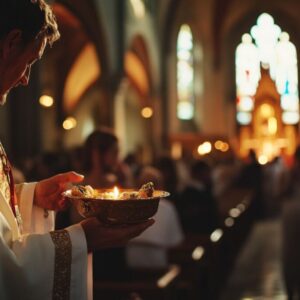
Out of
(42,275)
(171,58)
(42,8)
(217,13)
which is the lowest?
(42,275)

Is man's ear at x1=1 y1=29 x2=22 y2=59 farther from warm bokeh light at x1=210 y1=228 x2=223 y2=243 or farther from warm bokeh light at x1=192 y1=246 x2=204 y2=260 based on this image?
warm bokeh light at x1=210 y1=228 x2=223 y2=243

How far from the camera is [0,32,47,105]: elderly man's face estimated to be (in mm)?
1721

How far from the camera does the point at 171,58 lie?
65.5 ft

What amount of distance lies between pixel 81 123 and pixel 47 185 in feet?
70.0

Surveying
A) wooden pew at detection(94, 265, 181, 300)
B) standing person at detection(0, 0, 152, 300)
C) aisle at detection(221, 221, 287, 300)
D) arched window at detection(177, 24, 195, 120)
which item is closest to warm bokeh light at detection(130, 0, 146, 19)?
arched window at detection(177, 24, 195, 120)

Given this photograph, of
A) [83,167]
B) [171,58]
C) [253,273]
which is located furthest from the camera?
[171,58]

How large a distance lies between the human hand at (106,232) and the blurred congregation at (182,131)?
112 centimetres

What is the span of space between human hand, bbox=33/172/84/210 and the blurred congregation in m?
0.87

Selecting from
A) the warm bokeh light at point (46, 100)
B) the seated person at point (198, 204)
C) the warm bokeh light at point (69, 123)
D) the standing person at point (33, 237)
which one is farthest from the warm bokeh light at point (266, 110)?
the standing person at point (33, 237)

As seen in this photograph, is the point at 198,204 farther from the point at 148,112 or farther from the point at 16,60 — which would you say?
the point at 148,112

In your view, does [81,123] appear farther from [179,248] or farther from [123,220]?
[123,220]

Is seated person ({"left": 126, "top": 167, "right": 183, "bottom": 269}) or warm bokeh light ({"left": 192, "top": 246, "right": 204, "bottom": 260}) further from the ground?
seated person ({"left": 126, "top": 167, "right": 183, "bottom": 269})

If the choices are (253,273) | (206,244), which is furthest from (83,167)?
(253,273)

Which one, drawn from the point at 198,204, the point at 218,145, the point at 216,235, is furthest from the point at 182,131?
the point at 216,235
